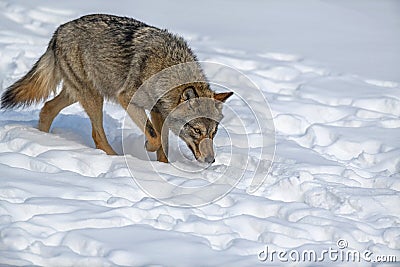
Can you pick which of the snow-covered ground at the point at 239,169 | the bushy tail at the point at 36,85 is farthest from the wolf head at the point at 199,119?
the bushy tail at the point at 36,85

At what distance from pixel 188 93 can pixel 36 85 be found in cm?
194

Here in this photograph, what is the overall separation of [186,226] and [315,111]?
388cm

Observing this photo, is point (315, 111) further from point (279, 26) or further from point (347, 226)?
point (279, 26)

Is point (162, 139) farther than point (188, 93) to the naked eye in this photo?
Yes

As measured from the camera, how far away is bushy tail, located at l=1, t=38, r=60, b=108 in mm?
7891

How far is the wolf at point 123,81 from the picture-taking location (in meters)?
7.19

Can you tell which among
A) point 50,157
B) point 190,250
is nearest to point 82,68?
point 50,157

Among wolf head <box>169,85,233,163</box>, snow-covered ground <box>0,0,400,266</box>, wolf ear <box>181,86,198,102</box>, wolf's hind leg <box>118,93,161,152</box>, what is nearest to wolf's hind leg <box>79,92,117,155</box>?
snow-covered ground <box>0,0,400,266</box>

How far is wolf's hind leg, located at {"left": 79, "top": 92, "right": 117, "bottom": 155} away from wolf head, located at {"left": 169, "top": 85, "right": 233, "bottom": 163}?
3.08ft

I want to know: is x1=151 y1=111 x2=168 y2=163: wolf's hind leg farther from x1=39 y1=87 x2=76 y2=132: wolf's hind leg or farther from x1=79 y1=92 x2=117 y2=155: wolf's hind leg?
x1=39 y1=87 x2=76 y2=132: wolf's hind leg

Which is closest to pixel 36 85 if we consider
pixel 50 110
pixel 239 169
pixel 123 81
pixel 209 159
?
pixel 50 110

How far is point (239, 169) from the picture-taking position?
7.21 m

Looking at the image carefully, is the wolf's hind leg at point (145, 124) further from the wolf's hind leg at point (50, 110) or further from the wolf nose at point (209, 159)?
the wolf's hind leg at point (50, 110)

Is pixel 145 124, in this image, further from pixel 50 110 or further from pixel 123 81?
pixel 50 110
